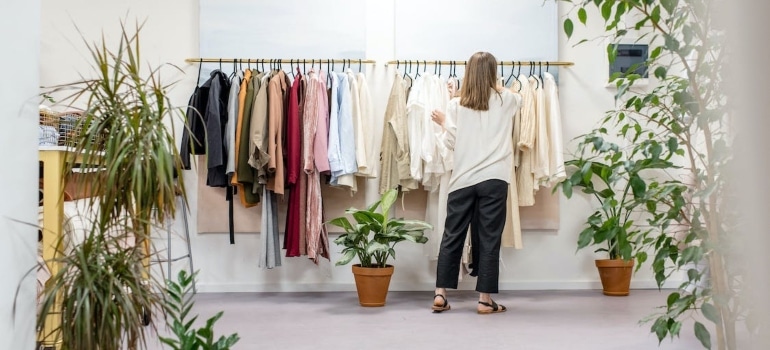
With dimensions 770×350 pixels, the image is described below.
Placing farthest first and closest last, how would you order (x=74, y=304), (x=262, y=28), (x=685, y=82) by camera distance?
(x=262, y=28) < (x=74, y=304) < (x=685, y=82)

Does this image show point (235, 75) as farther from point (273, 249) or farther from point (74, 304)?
point (74, 304)

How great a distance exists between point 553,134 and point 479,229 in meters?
1.15

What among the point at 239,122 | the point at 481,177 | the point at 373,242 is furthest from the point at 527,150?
the point at 239,122

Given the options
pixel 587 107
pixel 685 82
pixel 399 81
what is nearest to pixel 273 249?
pixel 399 81

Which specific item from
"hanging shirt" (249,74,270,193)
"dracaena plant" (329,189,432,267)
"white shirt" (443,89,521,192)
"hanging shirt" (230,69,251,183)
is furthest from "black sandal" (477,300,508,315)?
"hanging shirt" (230,69,251,183)

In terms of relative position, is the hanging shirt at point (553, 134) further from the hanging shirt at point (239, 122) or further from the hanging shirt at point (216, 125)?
the hanging shirt at point (216, 125)

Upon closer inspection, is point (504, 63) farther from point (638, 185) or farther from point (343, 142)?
point (638, 185)

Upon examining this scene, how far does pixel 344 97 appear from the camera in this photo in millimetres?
4277

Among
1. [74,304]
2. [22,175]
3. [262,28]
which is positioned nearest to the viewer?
[74,304]

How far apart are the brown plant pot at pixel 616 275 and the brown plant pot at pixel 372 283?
1.47 m

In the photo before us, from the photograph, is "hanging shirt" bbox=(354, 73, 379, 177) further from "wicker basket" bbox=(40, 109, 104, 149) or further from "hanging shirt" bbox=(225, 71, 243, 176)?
"wicker basket" bbox=(40, 109, 104, 149)

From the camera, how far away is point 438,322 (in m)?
3.33

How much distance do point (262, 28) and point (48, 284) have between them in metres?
3.20

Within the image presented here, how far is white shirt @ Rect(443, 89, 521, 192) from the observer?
11.7ft
